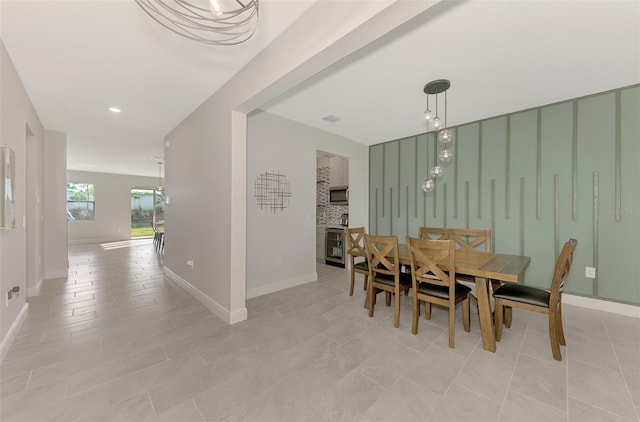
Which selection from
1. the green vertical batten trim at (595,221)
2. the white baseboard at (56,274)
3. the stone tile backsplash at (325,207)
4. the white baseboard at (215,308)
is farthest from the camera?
the stone tile backsplash at (325,207)

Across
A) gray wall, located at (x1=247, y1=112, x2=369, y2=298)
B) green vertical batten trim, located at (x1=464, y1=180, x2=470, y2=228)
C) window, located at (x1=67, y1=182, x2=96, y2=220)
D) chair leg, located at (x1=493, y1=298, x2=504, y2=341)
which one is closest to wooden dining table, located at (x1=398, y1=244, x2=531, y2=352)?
chair leg, located at (x1=493, y1=298, x2=504, y2=341)

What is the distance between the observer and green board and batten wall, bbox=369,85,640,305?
111 inches

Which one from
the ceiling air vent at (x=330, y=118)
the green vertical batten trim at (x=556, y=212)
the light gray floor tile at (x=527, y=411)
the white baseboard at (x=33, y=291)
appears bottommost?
the light gray floor tile at (x=527, y=411)

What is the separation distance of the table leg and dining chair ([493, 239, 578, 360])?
0.20m

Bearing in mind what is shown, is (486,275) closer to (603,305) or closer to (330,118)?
(603,305)

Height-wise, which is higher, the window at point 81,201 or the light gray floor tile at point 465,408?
the window at point 81,201

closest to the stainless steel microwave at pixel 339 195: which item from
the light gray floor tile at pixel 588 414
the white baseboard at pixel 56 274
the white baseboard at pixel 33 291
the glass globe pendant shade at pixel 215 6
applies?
the light gray floor tile at pixel 588 414

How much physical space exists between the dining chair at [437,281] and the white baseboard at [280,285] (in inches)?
77.4

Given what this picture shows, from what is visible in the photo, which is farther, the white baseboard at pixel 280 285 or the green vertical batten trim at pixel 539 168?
the white baseboard at pixel 280 285

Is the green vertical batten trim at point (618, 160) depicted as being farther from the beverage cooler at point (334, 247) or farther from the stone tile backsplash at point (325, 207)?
the stone tile backsplash at point (325, 207)

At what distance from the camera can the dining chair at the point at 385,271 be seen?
260 centimetres

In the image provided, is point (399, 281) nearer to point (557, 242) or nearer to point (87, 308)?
point (557, 242)

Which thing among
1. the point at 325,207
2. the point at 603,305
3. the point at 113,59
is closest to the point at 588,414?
the point at 603,305

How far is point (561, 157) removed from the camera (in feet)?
10.5
